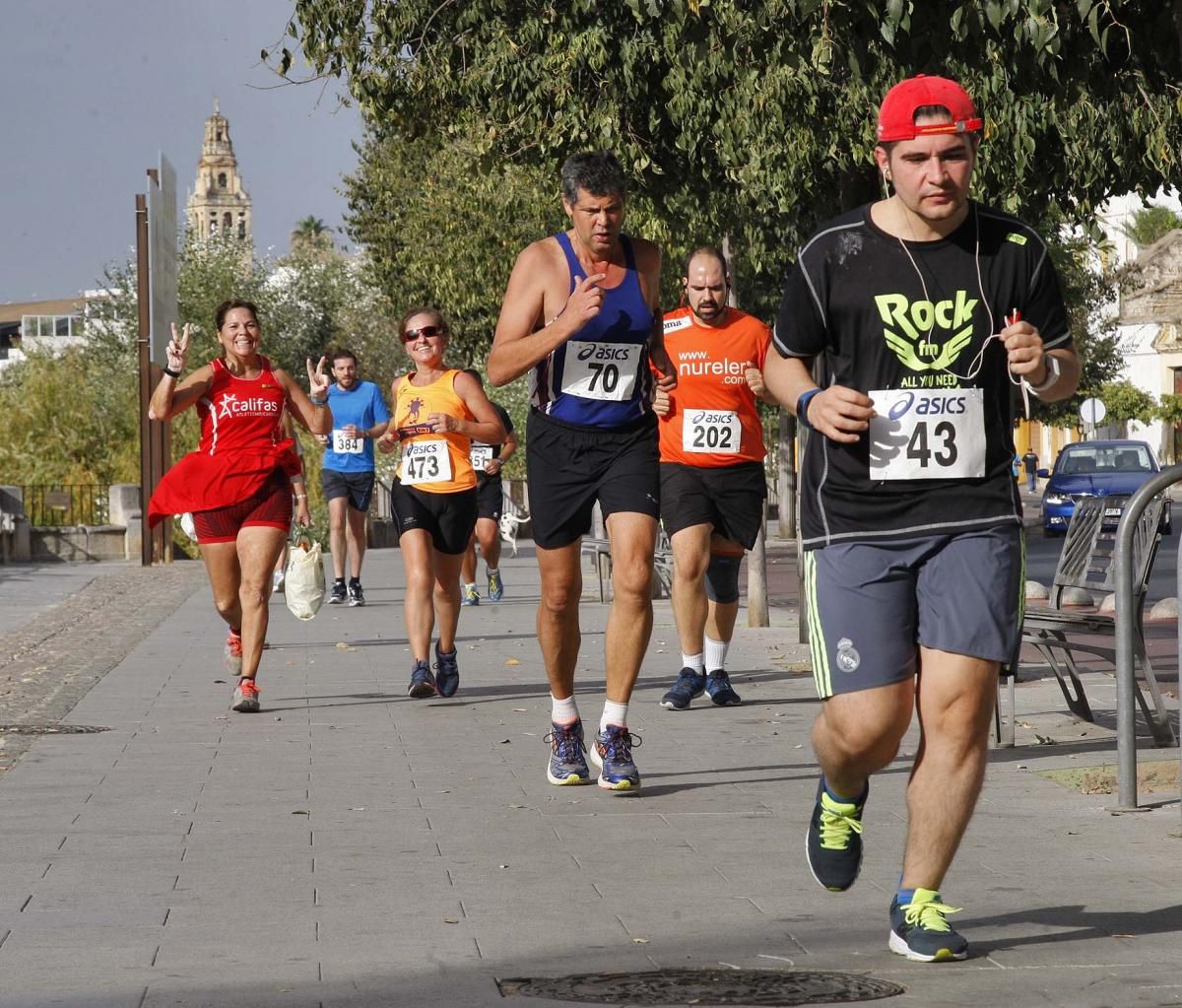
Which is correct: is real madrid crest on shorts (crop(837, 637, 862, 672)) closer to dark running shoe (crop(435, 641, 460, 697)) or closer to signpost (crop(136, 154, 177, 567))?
dark running shoe (crop(435, 641, 460, 697))

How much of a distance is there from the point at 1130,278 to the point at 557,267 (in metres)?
55.7

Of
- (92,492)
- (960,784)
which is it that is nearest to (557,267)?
(960,784)

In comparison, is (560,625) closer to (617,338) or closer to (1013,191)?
(617,338)

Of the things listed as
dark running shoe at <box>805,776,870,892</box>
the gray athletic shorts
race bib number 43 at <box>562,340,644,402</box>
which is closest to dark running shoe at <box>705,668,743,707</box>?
race bib number 43 at <box>562,340,644,402</box>

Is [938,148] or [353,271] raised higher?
[353,271]

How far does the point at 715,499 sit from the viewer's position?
33.2ft

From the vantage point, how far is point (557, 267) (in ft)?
24.3

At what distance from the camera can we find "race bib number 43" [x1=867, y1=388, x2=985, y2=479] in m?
4.79

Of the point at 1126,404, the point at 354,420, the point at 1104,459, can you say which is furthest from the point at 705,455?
the point at 1126,404

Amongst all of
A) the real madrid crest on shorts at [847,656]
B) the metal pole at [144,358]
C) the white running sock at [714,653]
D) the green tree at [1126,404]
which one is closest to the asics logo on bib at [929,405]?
the real madrid crest on shorts at [847,656]

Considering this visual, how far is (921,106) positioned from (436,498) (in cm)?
626

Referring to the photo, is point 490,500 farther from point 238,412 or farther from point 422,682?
point 238,412

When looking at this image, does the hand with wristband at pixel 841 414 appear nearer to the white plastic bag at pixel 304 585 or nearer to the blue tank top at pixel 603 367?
the blue tank top at pixel 603 367

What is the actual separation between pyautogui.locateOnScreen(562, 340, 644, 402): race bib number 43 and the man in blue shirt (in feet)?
30.6
